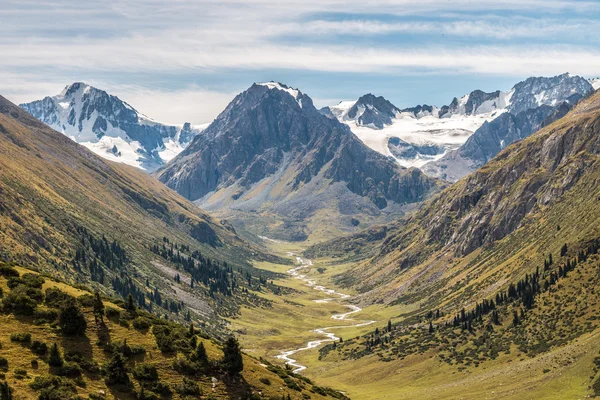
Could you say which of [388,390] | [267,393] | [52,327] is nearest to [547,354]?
[388,390]

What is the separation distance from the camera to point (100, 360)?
258 ft

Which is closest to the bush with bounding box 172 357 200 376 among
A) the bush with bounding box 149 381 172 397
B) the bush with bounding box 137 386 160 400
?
the bush with bounding box 149 381 172 397

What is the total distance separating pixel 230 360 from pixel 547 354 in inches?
4475

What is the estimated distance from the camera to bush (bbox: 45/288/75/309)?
84975mm

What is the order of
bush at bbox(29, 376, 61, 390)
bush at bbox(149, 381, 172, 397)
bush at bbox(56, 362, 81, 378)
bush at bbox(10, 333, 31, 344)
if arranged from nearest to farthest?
bush at bbox(29, 376, 61, 390) < bush at bbox(56, 362, 81, 378) < bush at bbox(10, 333, 31, 344) < bush at bbox(149, 381, 172, 397)

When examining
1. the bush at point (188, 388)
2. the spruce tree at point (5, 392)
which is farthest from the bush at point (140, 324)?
the spruce tree at point (5, 392)

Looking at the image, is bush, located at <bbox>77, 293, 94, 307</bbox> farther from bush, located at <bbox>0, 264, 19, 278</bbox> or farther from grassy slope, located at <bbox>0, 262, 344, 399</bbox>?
bush, located at <bbox>0, 264, 19, 278</bbox>

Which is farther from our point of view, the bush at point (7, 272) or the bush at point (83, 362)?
the bush at point (7, 272)

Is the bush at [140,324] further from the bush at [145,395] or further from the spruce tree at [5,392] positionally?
the spruce tree at [5,392]

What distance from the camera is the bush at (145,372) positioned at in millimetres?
78812

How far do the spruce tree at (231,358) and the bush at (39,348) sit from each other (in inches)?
973

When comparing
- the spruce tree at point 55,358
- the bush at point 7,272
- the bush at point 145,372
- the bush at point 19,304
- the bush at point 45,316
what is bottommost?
the bush at point 145,372

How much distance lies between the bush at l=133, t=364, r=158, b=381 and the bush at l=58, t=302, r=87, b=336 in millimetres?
9523

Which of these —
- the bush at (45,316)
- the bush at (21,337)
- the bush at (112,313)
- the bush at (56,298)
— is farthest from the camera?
the bush at (112,313)
